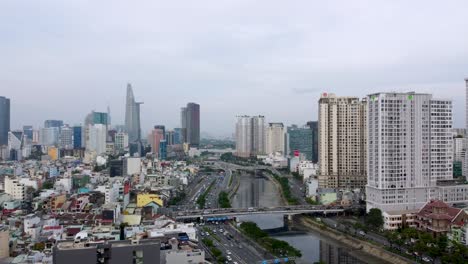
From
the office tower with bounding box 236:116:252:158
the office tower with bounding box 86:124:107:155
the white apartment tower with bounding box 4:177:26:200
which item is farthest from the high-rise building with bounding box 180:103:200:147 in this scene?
the white apartment tower with bounding box 4:177:26:200

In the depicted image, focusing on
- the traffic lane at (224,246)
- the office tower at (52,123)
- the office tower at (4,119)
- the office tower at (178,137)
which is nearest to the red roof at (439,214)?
the traffic lane at (224,246)

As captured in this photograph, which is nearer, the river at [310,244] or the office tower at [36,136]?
the river at [310,244]

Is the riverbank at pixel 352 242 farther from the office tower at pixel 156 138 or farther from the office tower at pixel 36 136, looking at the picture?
the office tower at pixel 36 136

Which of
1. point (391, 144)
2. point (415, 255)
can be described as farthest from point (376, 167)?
point (415, 255)

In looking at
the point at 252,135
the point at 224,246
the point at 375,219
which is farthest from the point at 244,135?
the point at 224,246

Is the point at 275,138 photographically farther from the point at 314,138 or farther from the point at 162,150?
the point at 162,150

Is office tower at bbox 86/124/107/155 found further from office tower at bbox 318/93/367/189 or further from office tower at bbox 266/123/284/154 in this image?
office tower at bbox 318/93/367/189
